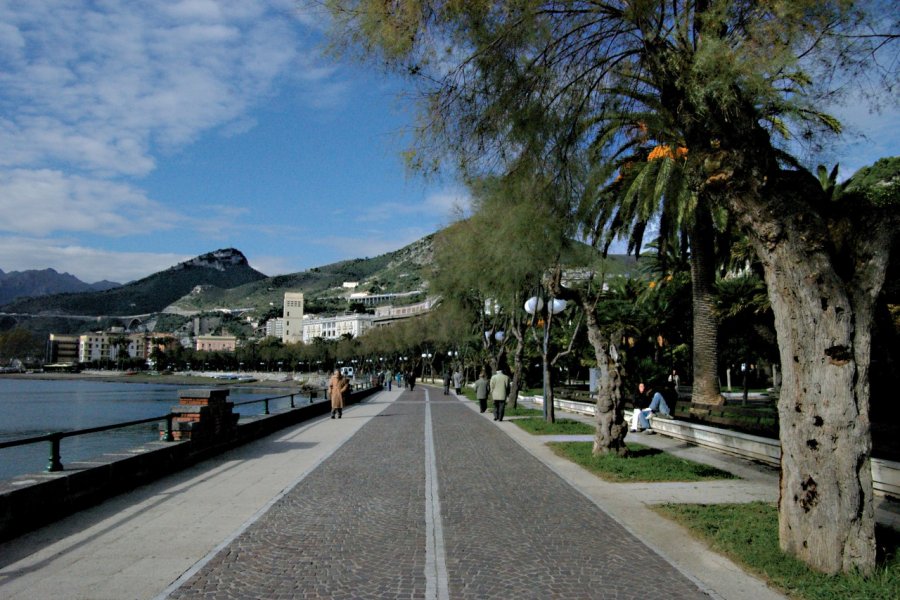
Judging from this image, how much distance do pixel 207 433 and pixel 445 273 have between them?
2275 cm

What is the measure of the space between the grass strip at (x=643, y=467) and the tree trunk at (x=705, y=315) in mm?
6461

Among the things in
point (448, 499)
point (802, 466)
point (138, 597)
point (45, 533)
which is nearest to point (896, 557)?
point (802, 466)

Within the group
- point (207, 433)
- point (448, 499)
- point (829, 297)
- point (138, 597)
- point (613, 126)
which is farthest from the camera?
point (207, 433)

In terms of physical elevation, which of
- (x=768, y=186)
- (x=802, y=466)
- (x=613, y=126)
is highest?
(x=613, y=126)

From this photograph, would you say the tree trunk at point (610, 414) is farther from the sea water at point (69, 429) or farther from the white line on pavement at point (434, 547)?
the sea water at point (69, 429)

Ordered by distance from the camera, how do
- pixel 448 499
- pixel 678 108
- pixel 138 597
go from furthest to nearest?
pixel 448 499, pixel 678 108, pixel 138 597

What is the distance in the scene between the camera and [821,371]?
232 inches

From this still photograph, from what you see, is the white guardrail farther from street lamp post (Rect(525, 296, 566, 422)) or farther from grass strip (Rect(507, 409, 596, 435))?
street lamp post (Rect(525, 296, 566, 422))

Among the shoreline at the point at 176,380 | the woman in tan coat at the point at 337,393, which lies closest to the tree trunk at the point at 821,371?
the woman in tan coat at the point at 337,393

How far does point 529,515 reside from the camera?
8.30 meters

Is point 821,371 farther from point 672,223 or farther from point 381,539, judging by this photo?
point 672,223

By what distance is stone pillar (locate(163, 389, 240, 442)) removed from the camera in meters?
12.6

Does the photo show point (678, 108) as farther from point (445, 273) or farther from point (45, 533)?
point (445, 273)

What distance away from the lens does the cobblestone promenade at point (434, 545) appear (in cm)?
556
